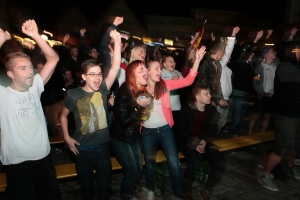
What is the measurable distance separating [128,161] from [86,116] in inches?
32.0

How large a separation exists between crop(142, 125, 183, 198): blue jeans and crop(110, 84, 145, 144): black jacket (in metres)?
0.30

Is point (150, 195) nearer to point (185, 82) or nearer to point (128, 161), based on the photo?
point (128, 161)

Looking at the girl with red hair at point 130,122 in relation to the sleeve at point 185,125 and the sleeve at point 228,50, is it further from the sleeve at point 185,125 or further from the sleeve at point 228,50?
the sleeve at point 228,50

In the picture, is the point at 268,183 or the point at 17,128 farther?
the point at 268,183

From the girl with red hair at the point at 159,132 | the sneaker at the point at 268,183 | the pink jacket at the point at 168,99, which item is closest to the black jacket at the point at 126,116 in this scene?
the girl with red hair at the point at 159,132

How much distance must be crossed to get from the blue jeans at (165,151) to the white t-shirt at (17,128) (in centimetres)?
147

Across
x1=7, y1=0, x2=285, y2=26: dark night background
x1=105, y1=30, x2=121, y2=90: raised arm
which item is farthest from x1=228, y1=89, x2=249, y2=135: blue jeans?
x1=7, y1=0, x2=285, y2=26: dark night background

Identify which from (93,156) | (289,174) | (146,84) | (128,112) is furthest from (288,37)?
(93,156)

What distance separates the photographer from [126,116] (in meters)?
3.23

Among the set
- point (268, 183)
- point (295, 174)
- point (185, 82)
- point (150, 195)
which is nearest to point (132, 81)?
point (185, 82)

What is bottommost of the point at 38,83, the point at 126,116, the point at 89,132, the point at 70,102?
the point at 89,132

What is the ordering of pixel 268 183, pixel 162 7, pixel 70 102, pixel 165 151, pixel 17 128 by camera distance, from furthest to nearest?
1. pixel 162 7
2. pixel 268 183
3. pixel 165 151
4. pixel 70 102
5. pixel 17 128

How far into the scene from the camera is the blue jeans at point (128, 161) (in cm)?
334

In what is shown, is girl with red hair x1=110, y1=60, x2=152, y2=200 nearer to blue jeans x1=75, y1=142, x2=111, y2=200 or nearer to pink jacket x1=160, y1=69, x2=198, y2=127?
blue jeans x1=75, y1=142, x2=111, y2=200
